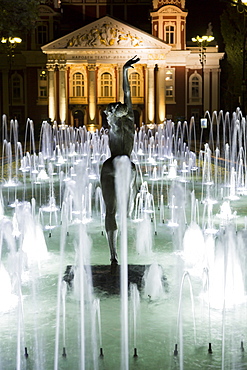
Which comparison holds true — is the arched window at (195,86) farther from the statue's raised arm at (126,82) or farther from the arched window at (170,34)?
the statue's raised arm at (126,82)

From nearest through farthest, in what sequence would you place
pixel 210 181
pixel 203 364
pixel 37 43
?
pixel 203 364, pixel 210 181, pixel 37 43

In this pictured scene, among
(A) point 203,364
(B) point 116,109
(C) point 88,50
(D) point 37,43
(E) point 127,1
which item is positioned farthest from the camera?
(E) point 127,1

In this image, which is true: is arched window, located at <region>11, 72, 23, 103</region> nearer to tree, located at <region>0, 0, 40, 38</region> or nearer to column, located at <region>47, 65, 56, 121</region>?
column, located at <region>47, 65, 56, 121</region>

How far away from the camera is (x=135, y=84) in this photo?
51281 millimetres

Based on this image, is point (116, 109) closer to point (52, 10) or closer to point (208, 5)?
point (52, 10)

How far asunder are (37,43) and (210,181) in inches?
1404

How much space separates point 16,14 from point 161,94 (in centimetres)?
2749

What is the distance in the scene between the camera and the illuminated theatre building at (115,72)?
48188mm

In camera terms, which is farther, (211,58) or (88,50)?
(211,58)

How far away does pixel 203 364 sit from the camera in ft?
19.9

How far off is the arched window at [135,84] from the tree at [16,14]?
90.1 ft

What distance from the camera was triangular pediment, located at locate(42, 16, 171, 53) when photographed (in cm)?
4784

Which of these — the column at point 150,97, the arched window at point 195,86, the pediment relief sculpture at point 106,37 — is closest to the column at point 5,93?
the pediment relief sculpture at point 106,37

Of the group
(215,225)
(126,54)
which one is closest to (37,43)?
Answer: (126,54)
